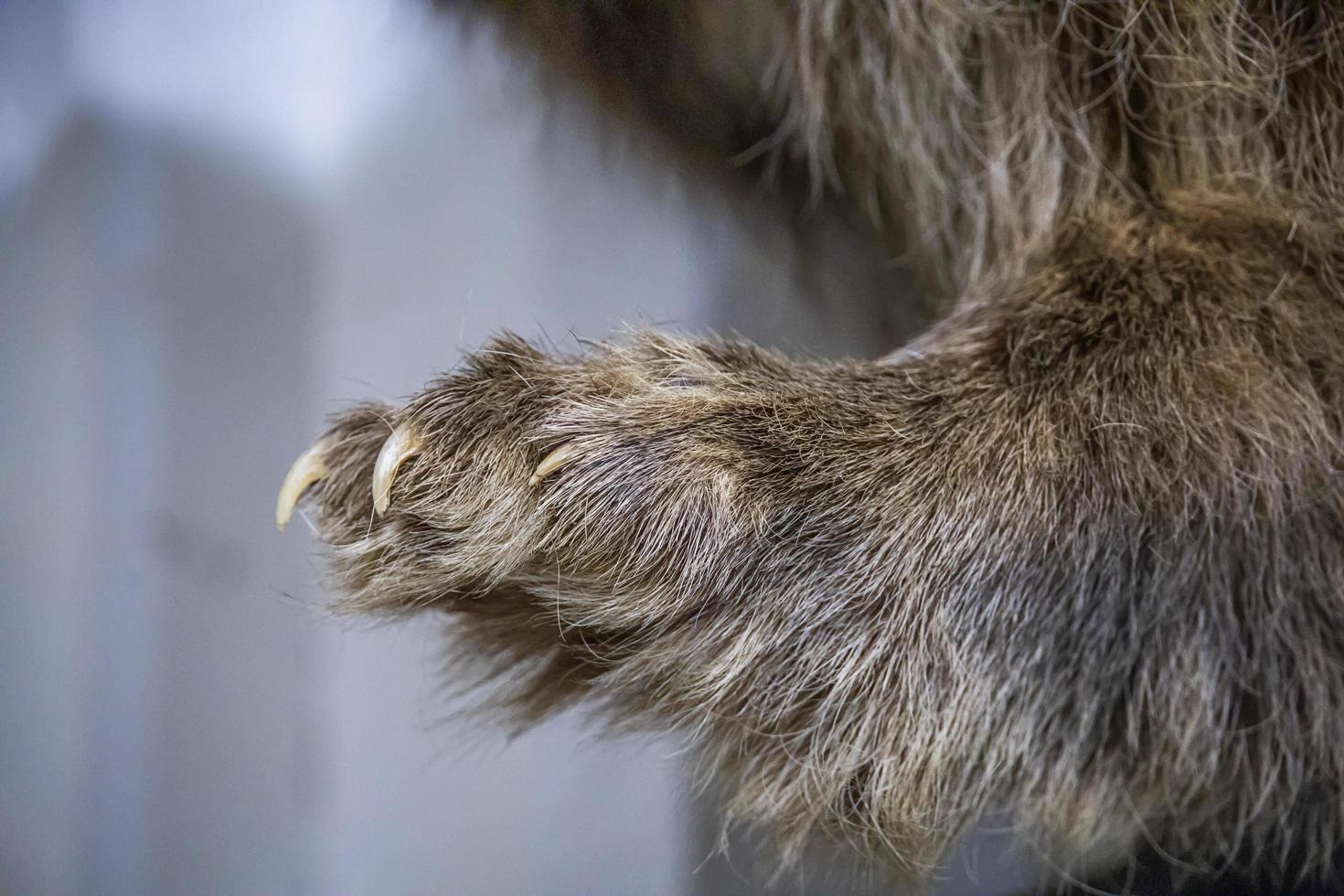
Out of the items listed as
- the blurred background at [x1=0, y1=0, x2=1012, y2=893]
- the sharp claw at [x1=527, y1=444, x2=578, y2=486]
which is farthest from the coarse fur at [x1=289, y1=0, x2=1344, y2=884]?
the blurred background at [x1=0, y1=0, x2=1012, y2=893]

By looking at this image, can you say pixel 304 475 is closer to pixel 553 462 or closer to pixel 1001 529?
pixel 553 462

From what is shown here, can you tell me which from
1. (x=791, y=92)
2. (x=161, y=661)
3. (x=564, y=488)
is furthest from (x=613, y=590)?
(x=791, y=92)

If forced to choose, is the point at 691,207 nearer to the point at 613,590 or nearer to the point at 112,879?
the point at 613,590

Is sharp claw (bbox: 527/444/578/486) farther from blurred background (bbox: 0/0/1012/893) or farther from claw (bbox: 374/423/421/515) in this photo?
blurred background (bbox: 0/0/1012/893)

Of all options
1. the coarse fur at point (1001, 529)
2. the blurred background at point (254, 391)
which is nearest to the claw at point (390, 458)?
the coarse fur at point (1001, 529)

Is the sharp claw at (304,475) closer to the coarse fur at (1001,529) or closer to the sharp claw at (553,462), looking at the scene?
the coarse fur at (1001,529)

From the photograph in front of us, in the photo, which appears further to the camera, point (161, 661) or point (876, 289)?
point (876, 289)
